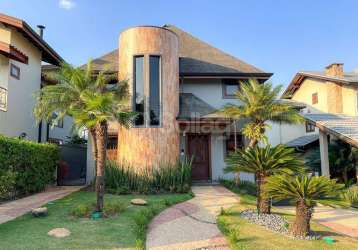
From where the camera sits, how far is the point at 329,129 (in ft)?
49.8

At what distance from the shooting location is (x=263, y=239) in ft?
22.0

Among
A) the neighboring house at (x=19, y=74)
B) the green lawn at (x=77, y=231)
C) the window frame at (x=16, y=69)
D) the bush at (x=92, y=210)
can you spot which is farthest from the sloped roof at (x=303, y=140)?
the window frame at (x=16, y=69)

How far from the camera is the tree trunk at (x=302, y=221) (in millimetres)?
7000

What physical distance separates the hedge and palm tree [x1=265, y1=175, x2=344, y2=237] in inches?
352

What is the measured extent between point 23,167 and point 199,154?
8.93 metres

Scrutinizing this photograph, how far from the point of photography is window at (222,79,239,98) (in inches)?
680

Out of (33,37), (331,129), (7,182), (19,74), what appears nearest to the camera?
(7,182)

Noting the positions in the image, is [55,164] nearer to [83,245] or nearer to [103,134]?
[103,134]

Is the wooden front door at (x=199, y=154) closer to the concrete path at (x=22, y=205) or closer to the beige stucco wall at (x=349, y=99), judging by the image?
the concrete path at (x=22, y=205)

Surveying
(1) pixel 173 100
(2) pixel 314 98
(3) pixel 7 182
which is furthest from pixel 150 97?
(2) pixel 314 98

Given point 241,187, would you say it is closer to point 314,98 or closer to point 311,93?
point 314,98

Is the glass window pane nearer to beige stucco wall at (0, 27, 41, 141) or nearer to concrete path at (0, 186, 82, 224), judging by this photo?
beige stucco wall at (0, 27, 41, 141)

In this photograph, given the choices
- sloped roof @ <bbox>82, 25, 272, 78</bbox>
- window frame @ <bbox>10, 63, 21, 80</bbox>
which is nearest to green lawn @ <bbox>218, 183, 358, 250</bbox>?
sloped roof @ <bbox>82, 25, 272, 78</bbox>

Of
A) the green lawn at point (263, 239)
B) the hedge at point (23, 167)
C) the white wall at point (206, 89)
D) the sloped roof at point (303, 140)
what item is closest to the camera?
the green lawn at point (263, 239)
